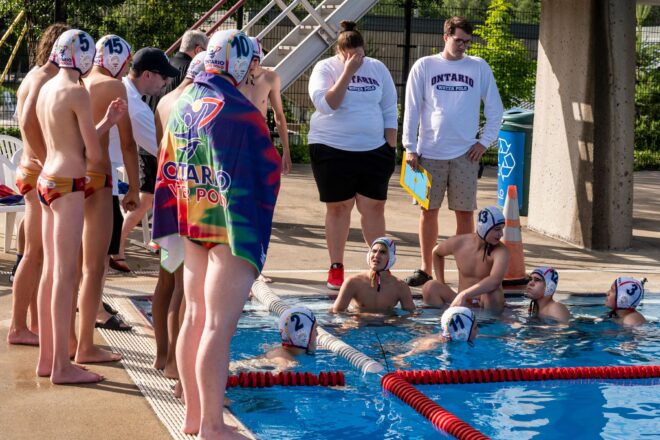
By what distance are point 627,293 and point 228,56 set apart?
4541 mm

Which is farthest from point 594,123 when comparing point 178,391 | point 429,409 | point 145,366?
point 178,391

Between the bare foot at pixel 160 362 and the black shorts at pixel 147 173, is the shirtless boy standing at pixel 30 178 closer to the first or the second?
the bare foot at pixel 160 362

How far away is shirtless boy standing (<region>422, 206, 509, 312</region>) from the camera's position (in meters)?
8.03

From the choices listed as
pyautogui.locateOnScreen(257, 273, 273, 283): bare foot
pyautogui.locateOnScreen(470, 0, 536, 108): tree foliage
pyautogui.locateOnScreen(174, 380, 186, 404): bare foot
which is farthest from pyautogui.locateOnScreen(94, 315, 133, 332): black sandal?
pyautogui.locateOnScreen(470, 0, 536, 108): tree foliage

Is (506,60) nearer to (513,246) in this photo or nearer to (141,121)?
(513,246)

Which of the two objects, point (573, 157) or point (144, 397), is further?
point (573, 157)

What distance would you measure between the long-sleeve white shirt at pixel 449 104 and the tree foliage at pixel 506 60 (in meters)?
12.4

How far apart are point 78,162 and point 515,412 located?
2.83 m

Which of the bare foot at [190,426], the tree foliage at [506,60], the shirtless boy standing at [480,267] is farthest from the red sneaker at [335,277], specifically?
the tree foliage at [506,60]

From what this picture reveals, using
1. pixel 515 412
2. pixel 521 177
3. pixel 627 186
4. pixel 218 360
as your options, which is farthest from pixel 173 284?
pixel 521 177

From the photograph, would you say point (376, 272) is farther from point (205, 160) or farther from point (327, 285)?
point (205, 160)

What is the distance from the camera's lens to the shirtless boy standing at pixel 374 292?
793 cm

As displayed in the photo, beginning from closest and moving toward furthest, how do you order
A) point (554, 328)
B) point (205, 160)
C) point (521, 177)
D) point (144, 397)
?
point (205, 160) → point (144, 397) → point (554, 328) → point (521, 177)

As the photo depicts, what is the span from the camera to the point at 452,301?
8.27 metres
